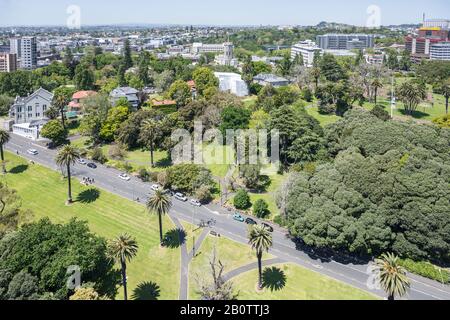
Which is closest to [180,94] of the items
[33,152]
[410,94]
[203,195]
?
[33,152]

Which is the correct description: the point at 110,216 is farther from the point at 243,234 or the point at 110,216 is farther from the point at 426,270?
the point at 426,270

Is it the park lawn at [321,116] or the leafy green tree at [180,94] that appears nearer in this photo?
the park lawn at [321,116]

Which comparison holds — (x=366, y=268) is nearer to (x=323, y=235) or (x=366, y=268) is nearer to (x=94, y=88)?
(x=323, y=235)

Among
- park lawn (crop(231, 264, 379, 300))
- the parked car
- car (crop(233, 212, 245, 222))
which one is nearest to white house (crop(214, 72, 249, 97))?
car (crop(233, 212, 245, 222))

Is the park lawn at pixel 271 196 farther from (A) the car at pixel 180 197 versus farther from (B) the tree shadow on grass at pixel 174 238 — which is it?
(B) the tree shadow on grass at pixel 174 238

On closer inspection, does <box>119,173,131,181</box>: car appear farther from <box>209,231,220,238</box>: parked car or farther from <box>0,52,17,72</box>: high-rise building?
<box>0,52,17,72</box>: high-rise building

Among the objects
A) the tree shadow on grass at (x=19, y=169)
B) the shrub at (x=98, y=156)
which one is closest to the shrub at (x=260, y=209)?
the shrub at (x=98, y=156)
